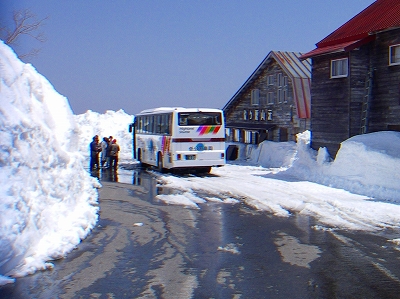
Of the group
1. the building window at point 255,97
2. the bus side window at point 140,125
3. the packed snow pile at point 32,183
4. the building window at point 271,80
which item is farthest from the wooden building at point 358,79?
the packed snow pile at point 32,183

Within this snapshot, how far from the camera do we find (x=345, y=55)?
20656mm

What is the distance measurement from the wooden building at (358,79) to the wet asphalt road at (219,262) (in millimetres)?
11201

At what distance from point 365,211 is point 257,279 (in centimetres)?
599

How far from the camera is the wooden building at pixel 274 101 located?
98.9 feet

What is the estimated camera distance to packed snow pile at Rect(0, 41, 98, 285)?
20.2ft

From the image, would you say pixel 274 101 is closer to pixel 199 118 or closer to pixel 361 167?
pixel 199 118

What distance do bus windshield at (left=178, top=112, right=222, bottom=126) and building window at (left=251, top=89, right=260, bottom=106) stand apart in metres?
14.8

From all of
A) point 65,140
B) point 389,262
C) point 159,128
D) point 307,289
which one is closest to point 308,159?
point 159,128

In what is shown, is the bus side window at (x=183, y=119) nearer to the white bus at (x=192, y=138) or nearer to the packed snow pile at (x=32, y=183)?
the white bus at (x=192, y=138)

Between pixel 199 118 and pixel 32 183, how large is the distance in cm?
1387

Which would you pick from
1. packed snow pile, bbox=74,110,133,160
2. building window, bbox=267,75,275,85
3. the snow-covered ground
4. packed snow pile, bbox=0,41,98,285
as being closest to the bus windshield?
the snow-covered ground

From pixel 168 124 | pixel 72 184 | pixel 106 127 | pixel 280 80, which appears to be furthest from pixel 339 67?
pixel 106 127

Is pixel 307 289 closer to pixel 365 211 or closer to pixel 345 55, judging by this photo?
pixel 365 211

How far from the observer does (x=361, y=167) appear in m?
15.9
